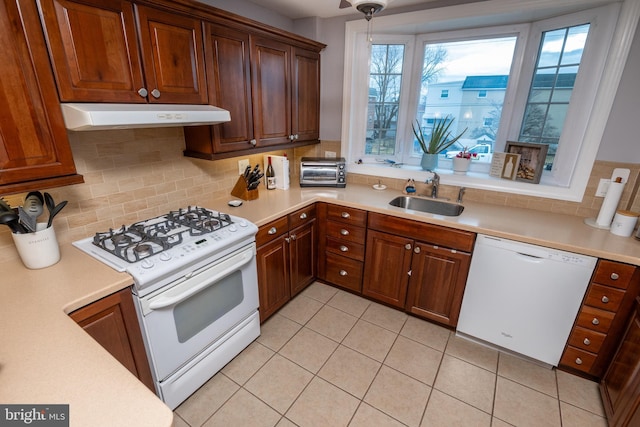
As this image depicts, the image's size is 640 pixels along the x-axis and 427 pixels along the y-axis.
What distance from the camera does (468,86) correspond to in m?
2.52

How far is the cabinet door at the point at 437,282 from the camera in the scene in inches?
80.4

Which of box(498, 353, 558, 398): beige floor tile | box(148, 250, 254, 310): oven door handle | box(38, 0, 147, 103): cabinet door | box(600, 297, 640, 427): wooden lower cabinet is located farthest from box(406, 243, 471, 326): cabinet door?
box(38, 0, 147, 103): cabinet door

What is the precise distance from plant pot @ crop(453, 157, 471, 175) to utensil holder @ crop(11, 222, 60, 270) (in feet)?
9.01

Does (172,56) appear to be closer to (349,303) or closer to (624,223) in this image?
(349,303)

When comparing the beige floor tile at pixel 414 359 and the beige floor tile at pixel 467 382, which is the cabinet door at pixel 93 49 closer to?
the beige floor tile at pixel 414 359

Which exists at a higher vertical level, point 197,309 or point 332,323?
point 197,309

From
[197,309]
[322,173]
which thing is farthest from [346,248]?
[197,309]

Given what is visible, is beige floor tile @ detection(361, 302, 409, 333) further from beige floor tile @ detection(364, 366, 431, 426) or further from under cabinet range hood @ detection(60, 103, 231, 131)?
under cabinet range hood @ detection(60, 103, 231, 131)

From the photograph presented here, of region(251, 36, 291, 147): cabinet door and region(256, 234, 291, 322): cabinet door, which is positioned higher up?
region(251, 36, 291, 147): cabinet door

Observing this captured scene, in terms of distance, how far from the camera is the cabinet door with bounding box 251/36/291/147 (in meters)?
2.11

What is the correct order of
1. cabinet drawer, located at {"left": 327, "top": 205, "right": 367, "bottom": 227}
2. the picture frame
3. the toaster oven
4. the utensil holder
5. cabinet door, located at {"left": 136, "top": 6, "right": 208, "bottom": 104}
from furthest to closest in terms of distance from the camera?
the toaster oven < cabinet drawer, located at {"left": 327, "top": 205, "right": 367, "bottom": 227} < the picture frame < cabinet door, located at {"left": 136, "top": 6, "right": 208, "bottom": 104} < the utensil holder

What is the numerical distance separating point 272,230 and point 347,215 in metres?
0.65

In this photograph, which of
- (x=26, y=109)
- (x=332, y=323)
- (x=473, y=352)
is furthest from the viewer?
(x=332, y=323)

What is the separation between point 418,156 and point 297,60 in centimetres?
139
